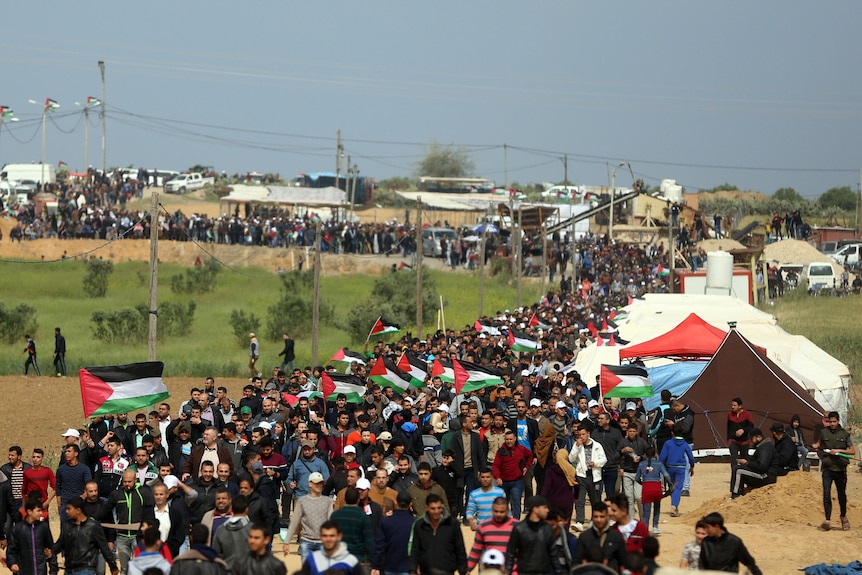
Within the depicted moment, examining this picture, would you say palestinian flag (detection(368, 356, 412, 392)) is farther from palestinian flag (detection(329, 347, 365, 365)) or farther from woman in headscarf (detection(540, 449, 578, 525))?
woman in headscarf (detection(540, 449, 578, 525))

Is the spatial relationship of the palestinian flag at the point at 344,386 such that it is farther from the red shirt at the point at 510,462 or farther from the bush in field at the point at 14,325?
the bush in field at the point at 14,325

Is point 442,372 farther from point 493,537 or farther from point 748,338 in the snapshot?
point 493,537

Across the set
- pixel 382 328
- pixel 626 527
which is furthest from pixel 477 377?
pixel 626 527

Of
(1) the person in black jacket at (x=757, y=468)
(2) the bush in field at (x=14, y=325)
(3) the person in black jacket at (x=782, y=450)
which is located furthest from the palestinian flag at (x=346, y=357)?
(2) the bush in field at (x=14, y=325)

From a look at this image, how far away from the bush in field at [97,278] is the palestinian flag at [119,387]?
4090cm

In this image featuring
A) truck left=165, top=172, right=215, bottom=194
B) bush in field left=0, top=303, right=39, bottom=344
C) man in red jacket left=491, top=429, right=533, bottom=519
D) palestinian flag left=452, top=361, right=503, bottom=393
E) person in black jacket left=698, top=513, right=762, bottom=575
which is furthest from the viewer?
truck left=165, top=172, right=215, bottom=194

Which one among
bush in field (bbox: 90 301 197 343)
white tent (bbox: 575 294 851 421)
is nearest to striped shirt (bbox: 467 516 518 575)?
white tent (bbox: 575 294 851 421)

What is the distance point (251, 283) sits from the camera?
6069cm

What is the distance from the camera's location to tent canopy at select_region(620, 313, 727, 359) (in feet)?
82.1

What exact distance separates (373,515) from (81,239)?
53.1 metres

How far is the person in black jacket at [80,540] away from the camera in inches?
455

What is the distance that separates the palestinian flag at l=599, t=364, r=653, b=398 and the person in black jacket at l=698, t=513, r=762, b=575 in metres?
11.6

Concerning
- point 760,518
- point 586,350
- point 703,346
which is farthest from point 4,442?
point 760,518

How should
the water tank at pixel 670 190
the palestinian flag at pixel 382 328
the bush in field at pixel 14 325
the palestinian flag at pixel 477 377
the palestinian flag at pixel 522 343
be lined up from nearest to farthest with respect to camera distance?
1. the palestinian flag at pixel 477 377
2. the palestinian flag at pixel 522 343
3. the palestinian flag at pixel 382 328
4. the bush in field at pixel 14 325
5. the water tank at pixel 670 190
